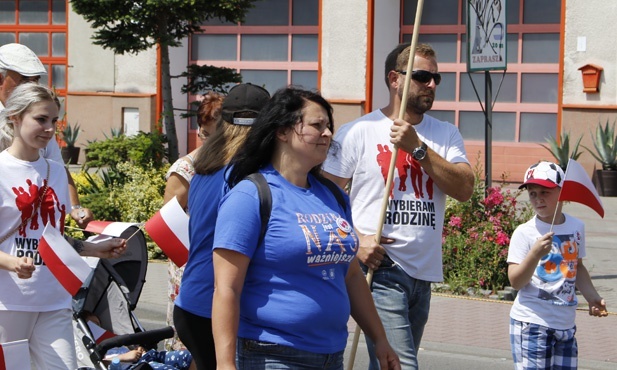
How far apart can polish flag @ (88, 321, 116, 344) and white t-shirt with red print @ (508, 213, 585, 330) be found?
2.25 metres

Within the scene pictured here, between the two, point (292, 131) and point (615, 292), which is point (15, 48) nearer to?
point (292, 131)

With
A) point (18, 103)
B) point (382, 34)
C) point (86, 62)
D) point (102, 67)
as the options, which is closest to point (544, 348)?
point (18, 103)

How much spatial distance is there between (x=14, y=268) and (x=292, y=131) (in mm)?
1640

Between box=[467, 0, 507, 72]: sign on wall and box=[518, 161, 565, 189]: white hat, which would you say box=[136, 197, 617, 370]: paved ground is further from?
box=[518, 161, 565, 189]: white hat

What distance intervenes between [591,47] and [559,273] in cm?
1456

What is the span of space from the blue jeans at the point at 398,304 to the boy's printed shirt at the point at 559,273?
77cm

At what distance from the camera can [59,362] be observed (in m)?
5.12

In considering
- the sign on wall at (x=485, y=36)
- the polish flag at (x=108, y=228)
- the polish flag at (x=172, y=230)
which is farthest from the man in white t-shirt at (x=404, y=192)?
the sign on wall at (x=485, y=36)

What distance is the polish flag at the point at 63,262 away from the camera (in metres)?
4.91

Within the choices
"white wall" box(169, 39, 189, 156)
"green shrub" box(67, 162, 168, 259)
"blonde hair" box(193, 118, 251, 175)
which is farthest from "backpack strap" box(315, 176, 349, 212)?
"white wall" box(169, 39, 189, 156)

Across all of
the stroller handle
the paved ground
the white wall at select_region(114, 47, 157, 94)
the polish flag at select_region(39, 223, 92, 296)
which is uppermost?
the white wall at select_region(114, 47, 157, 94)

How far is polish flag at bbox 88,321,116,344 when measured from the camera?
241 inches

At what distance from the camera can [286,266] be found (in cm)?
380

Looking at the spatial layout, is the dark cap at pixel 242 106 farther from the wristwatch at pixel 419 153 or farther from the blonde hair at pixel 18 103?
the blonde hair at pixel 18 103
